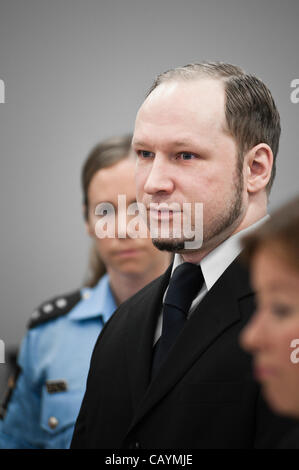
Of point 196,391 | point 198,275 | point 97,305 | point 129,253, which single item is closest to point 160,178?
point 198,275

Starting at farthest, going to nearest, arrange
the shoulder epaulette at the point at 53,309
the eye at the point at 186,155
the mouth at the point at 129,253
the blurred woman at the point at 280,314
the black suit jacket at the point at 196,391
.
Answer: the shoulder epaulette at the point at 53,309 → the mouth at the point at 129,253 → the eye at the point at 186,155 → the black suit jacket at the point at 196,391 → the blurred woman at the point at 280,314

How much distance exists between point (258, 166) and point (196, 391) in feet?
1.07

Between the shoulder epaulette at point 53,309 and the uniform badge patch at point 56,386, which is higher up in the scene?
the shoulder epaulette at point 53,309

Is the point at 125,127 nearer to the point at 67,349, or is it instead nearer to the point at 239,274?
the point at 67,349

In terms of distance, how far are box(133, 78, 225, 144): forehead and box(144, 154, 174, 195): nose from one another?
1.4 inches

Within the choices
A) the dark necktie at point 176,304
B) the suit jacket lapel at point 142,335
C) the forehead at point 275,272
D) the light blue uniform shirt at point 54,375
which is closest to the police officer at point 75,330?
the light blue uniform shirt at point 54,375

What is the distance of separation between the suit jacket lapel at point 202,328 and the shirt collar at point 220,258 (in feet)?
0.05

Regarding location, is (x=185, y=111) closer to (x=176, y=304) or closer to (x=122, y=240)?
(x=176, y=304)

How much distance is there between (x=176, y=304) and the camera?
0.81 m

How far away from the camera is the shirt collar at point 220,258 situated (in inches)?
31.2

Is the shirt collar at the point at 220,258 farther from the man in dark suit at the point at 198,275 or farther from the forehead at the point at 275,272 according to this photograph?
the forehead at the point at 275,272

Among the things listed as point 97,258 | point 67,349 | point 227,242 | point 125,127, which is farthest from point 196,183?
point 125,127

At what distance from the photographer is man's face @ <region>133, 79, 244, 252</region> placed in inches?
30.3

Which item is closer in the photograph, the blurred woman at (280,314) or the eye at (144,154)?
the blurred woman at (280,314)
